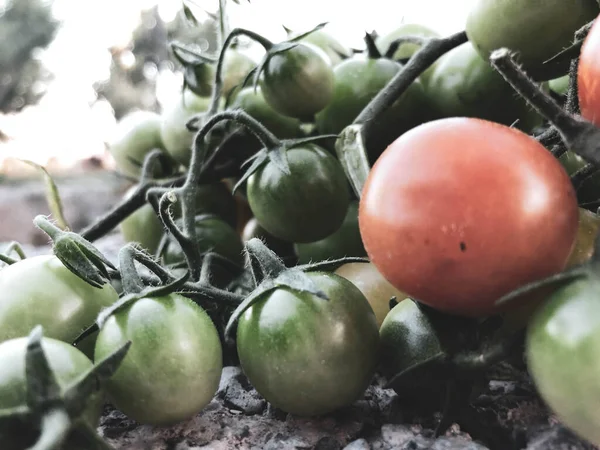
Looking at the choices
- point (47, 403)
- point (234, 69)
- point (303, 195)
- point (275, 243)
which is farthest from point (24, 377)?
point (234, 69)

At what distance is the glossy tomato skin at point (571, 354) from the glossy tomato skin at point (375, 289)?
20cm

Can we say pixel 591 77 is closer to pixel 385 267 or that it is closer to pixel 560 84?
pixel 385 267

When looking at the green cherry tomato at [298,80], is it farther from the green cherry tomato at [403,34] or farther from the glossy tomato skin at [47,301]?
the glossy tomato skin at [47,301]

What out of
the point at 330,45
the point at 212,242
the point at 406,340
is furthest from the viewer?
the point at 330,45

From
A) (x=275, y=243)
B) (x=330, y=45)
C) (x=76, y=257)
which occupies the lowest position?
(x=275, y=243)

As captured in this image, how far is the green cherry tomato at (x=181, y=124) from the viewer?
69 cm

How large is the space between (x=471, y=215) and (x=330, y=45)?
0.50 metres

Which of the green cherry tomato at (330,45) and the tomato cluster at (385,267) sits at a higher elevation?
the green cherry tomato at (330,45)

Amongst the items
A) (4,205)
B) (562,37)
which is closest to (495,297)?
(562,37)

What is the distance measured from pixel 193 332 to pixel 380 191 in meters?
0.15

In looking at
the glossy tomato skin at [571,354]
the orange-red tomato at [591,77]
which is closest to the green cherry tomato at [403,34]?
the orange-red tomato at [591,77]

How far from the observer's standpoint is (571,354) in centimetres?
27

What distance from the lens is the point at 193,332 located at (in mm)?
366

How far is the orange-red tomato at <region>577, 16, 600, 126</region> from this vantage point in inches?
12.9
